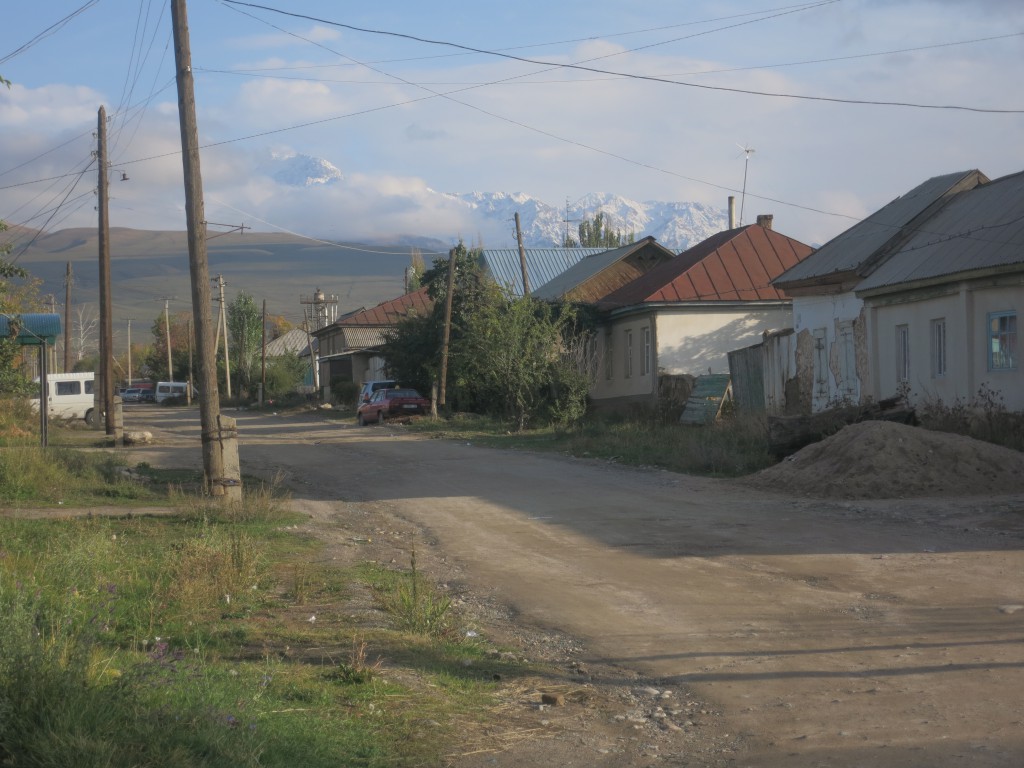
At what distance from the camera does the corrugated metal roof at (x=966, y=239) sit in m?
20.2

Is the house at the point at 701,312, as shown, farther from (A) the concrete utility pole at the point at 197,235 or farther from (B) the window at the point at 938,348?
(A) the concrete utility pole at the point at 197,235

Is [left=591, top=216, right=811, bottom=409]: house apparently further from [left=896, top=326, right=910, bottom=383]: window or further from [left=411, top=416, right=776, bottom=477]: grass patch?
[left=896, top=326, right=910, bottom=383]: window

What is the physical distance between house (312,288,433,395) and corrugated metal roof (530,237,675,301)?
1410 centimetres

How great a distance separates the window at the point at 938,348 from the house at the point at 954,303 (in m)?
0.02

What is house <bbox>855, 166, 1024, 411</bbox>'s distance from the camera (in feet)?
64.3

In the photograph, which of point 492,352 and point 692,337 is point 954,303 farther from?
point 692,337

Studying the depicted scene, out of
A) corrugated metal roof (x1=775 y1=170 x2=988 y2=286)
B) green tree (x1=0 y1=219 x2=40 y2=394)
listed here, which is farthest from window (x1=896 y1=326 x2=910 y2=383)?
green tree (x1=0 y1=219 x2=40 y2=394)

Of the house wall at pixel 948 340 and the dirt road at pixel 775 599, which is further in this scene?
the house wall at pixel 948 340

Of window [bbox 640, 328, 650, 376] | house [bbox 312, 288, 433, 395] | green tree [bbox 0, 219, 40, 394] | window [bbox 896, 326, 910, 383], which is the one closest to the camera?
green tree [bbox 0, 219, 40, 394]

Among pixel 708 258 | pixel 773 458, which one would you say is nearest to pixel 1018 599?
pixel 773 458

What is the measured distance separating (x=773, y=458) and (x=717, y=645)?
11807 mm

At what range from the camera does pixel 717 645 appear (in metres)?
7.24

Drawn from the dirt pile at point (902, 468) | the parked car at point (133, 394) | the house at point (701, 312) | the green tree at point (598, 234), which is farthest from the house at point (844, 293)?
the parked car at point (133, 394)

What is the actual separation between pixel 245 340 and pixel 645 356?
53.8 m
